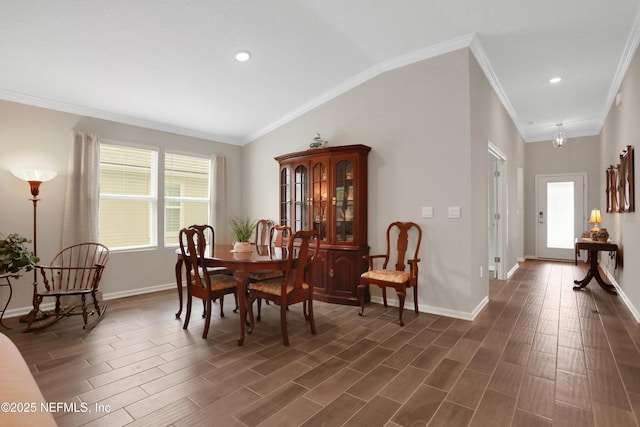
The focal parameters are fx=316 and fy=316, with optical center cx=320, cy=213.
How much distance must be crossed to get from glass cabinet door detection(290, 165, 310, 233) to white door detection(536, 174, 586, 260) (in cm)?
606

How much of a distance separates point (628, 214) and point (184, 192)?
240 inches

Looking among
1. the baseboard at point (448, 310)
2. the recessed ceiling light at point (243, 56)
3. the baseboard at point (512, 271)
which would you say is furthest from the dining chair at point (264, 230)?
the baseboard at point (512, 271)

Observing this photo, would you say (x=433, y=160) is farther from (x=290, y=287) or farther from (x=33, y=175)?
(x=33, y=175)

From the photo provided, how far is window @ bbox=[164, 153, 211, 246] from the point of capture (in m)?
4.98

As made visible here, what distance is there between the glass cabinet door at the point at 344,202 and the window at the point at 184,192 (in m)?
2.60

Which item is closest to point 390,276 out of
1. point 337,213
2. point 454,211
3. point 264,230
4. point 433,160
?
point 454,211

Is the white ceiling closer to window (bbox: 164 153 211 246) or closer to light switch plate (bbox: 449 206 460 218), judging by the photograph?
window (bbox: 164 153 211 246)

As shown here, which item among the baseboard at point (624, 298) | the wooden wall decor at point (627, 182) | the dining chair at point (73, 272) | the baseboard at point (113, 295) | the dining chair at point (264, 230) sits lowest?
the baseboard at point (113, 295)

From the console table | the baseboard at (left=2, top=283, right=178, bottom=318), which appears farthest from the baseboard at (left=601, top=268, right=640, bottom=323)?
the baseboard at (left=2, top=283, right=178, bottom=318)

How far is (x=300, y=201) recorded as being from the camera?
14.6 feet

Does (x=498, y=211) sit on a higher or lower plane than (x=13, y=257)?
higher

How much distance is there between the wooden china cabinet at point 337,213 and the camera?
3934 millimetres

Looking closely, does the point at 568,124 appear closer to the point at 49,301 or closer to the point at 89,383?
the point at 89,383

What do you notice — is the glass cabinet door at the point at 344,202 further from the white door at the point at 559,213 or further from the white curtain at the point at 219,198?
the white door at the point at 559,213
